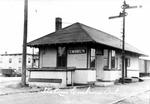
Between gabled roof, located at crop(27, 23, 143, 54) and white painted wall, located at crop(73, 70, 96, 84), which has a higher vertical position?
gabled roof, located at crop(27, 23, 143, 54)

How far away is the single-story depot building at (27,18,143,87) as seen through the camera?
1953 centimetres

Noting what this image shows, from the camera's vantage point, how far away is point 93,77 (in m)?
20.7

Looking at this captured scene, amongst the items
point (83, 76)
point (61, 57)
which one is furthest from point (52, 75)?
point (61, 57)

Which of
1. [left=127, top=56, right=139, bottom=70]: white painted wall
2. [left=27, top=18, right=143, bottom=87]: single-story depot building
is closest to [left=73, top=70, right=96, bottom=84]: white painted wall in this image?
[left=27, top=18, right=143, bottom=87]: single-story depot building

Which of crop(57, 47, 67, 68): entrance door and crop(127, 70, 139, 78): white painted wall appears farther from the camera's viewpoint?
crop(127, 70, 139, 78): white painted wall

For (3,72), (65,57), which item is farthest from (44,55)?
(3,72)

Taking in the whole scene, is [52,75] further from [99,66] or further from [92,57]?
[99,66]

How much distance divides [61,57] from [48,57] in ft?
4.80

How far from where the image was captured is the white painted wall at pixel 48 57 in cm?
2233

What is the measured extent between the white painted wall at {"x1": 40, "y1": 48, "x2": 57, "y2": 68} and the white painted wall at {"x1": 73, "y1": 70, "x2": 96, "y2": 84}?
2.76 meters

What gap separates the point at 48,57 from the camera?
22.7 metres

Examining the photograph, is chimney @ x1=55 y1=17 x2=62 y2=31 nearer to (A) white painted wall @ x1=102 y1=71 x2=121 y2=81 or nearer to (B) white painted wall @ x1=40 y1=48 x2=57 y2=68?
(B) white painted wall @ x1=40 y1=48 x2=57 y2=68

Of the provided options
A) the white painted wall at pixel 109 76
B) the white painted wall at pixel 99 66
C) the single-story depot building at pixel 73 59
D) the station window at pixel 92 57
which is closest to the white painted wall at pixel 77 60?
the single-story depot building at pixel 73 59

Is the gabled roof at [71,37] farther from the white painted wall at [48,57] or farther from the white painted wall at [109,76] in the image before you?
the white painted wall at [109,76]
